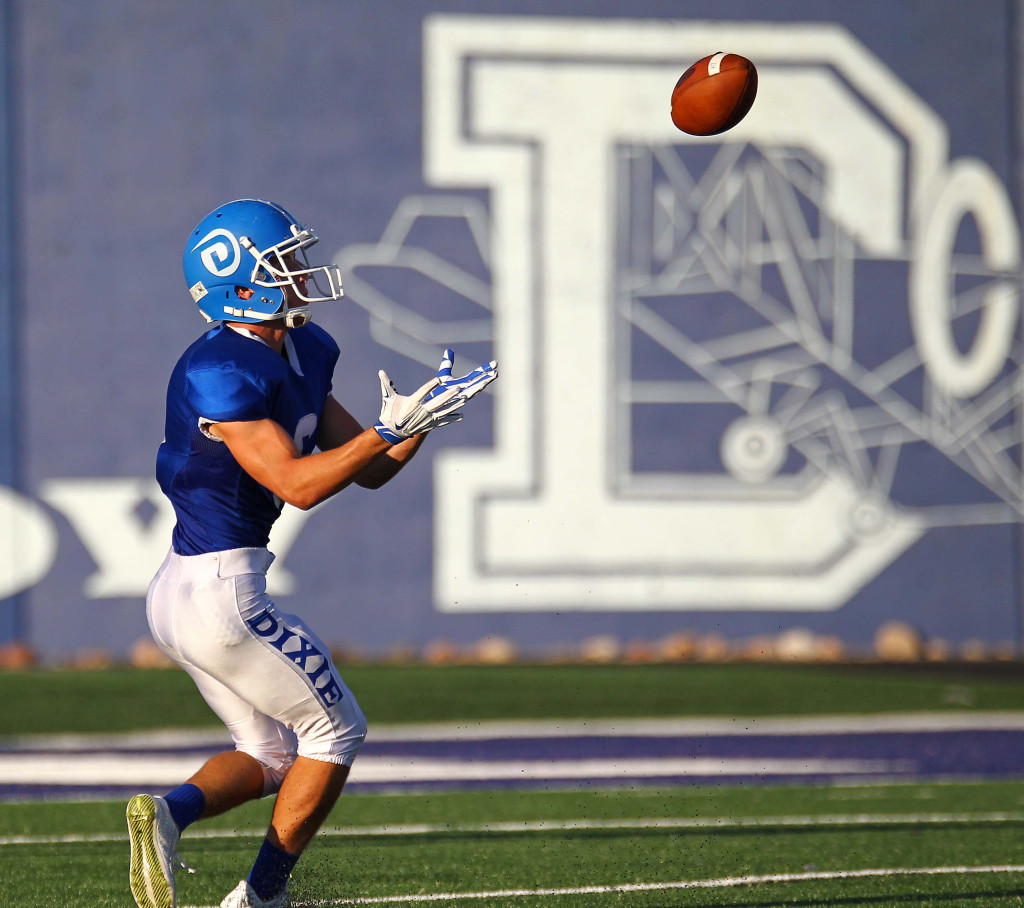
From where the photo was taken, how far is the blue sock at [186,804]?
136 inches

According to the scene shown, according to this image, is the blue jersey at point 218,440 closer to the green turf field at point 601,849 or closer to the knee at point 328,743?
the knee at point 328,743

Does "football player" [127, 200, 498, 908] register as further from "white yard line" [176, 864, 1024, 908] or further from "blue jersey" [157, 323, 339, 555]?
"white yard line" [176, 864, 1024, 908]

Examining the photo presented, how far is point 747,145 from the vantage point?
13.5 m

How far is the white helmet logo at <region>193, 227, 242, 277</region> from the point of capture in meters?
3.72

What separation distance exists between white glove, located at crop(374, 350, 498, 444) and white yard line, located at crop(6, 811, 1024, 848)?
264cm

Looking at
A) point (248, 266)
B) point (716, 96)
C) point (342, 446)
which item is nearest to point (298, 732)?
point (342, 446)

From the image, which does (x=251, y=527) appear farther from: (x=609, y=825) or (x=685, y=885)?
(x=609, y=825)

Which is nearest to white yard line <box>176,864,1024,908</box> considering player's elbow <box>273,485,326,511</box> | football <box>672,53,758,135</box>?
player's elbow <box>273,485,326,511</box>

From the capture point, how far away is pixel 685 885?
433 centimetres

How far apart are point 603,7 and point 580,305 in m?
2.76

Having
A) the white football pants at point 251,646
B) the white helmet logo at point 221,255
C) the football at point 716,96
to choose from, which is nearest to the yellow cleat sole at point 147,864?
the white football pants at point 251,646

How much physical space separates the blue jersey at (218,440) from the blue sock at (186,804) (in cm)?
58

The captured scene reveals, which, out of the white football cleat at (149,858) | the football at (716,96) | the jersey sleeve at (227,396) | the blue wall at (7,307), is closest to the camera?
the white football cleat at (149,858)

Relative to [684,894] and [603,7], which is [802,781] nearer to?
[684,894]
